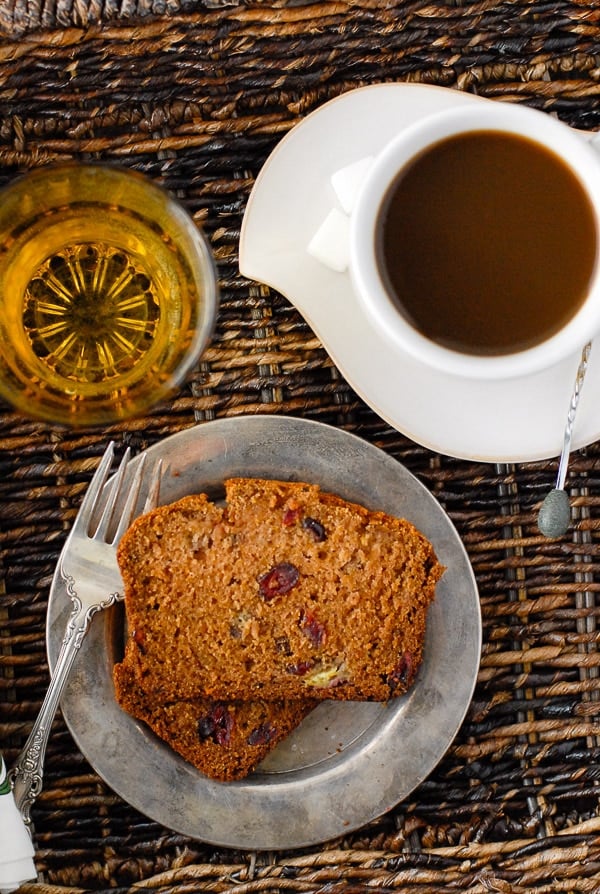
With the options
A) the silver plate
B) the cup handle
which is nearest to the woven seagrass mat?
the silver plate

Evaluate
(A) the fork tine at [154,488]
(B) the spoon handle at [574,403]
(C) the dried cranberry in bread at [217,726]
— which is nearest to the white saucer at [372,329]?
(B) the spoon handle at [574,403]

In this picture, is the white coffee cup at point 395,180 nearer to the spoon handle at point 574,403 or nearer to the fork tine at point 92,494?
the spoon handle at point 574,403

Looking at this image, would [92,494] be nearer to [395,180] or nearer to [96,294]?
[96,294]

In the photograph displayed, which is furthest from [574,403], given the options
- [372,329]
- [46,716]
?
[46,716]

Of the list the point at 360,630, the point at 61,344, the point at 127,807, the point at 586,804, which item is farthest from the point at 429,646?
the point at 61,344

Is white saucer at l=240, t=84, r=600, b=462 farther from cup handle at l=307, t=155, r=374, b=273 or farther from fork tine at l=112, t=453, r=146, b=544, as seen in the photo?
fork tine at l=112, t=453, r=146, b=544

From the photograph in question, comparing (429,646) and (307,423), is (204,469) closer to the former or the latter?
(307,423)

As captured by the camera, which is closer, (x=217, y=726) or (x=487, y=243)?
(x=487, y=243)
